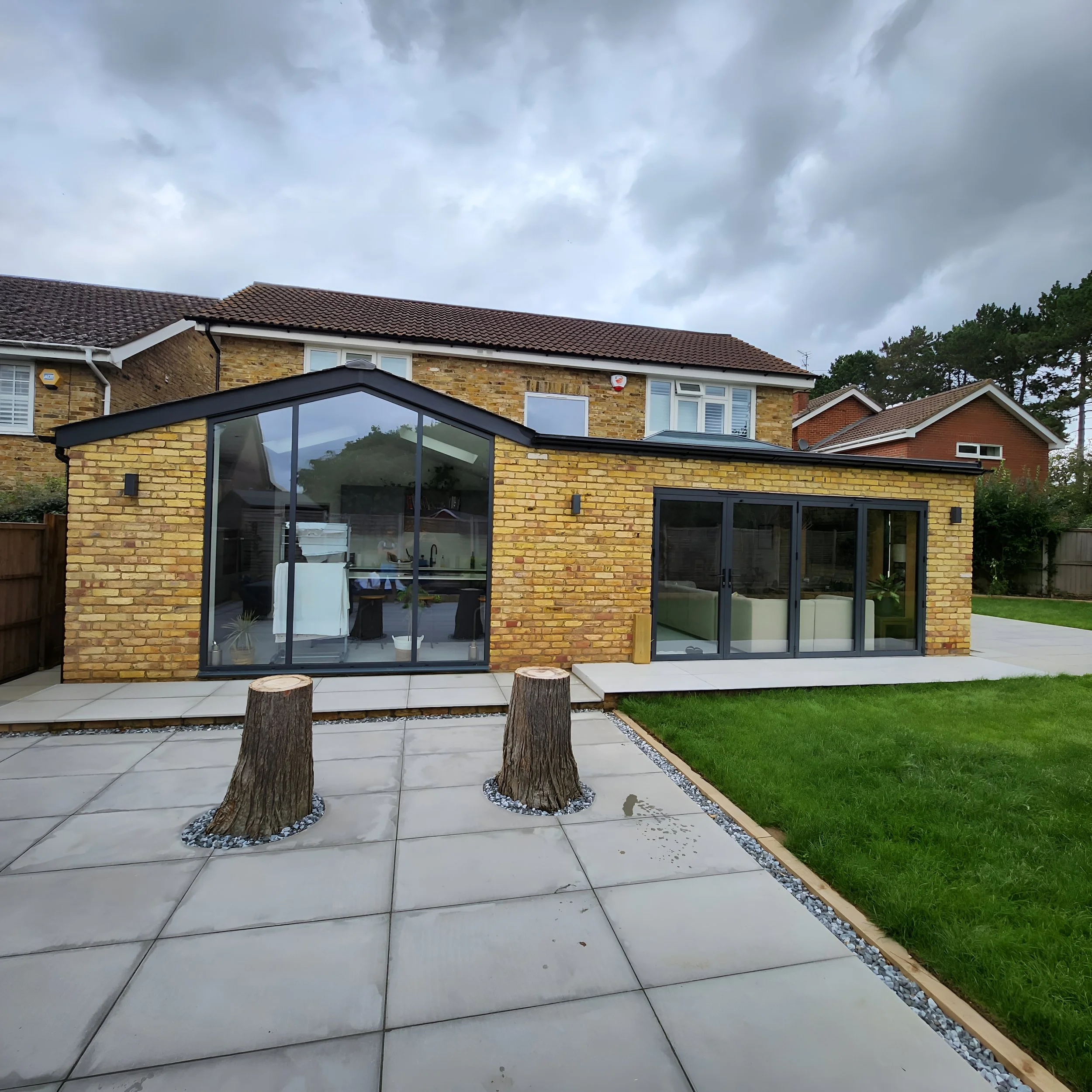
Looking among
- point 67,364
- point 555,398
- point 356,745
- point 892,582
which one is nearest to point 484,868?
point 356,745

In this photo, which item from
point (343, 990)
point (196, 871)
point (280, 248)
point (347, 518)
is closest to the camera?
point (343, 990)

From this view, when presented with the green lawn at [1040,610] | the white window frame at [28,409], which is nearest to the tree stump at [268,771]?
the white window frame at [28,409]

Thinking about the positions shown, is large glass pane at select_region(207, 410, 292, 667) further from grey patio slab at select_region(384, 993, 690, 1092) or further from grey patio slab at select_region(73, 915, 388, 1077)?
grey patio slab at select_region(384, 993, 690, 1092)

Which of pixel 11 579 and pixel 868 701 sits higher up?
pixel 11 579

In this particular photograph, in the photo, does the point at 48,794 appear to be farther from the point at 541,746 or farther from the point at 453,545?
the point at 453,545

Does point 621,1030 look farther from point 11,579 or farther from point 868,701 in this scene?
point 11,579

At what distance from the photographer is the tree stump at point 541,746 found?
11.4 ft

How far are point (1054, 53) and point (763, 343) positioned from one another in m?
38.7

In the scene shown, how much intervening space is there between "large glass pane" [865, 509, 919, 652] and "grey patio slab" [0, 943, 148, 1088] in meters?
8.22

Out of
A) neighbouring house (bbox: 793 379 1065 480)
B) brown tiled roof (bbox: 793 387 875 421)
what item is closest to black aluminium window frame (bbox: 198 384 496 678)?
neighbouring house (bbox: 793 379 1065 480)

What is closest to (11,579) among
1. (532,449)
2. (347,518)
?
(347,518)

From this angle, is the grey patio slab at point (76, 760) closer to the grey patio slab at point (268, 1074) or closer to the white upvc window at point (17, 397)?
the grey patio slab at point (268, 1074)

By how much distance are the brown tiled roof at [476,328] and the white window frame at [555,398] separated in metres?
0.83

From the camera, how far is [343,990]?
6.49ft
